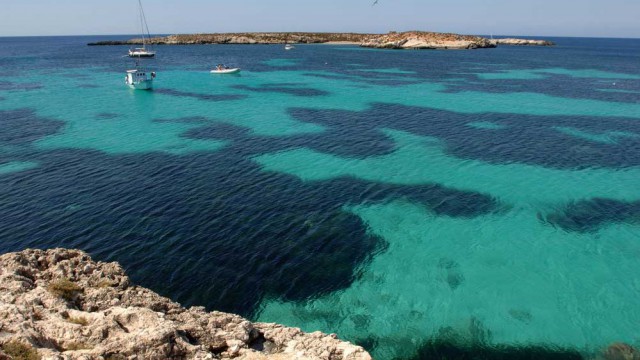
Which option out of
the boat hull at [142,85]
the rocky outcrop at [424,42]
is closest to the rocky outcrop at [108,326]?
the boat hull at [142,85]

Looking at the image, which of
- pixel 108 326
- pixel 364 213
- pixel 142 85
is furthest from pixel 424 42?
pixel 108 326

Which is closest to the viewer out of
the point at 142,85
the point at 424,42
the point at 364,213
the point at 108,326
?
the point at 108,326

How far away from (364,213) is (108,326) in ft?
64.6

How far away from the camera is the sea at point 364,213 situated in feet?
65.6

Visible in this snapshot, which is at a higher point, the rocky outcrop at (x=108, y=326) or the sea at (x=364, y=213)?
the rocky outcrop at (x=108, y=326)

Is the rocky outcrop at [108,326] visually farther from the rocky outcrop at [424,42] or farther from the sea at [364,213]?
the rocky outcrop at [424,42]

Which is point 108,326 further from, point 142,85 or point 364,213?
point 142,85

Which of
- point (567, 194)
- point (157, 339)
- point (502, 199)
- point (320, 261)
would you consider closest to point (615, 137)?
point (567, 194)

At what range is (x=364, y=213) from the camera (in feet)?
97.0

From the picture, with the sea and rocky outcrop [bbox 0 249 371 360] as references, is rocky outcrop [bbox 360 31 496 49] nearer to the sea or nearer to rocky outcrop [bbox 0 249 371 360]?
the sea

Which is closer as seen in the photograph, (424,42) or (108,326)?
(108,326)

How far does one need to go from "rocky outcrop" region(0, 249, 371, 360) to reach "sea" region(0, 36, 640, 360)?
4.27m

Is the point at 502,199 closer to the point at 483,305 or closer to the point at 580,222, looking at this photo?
the point at 580,222

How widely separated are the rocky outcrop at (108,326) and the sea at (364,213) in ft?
14.0
